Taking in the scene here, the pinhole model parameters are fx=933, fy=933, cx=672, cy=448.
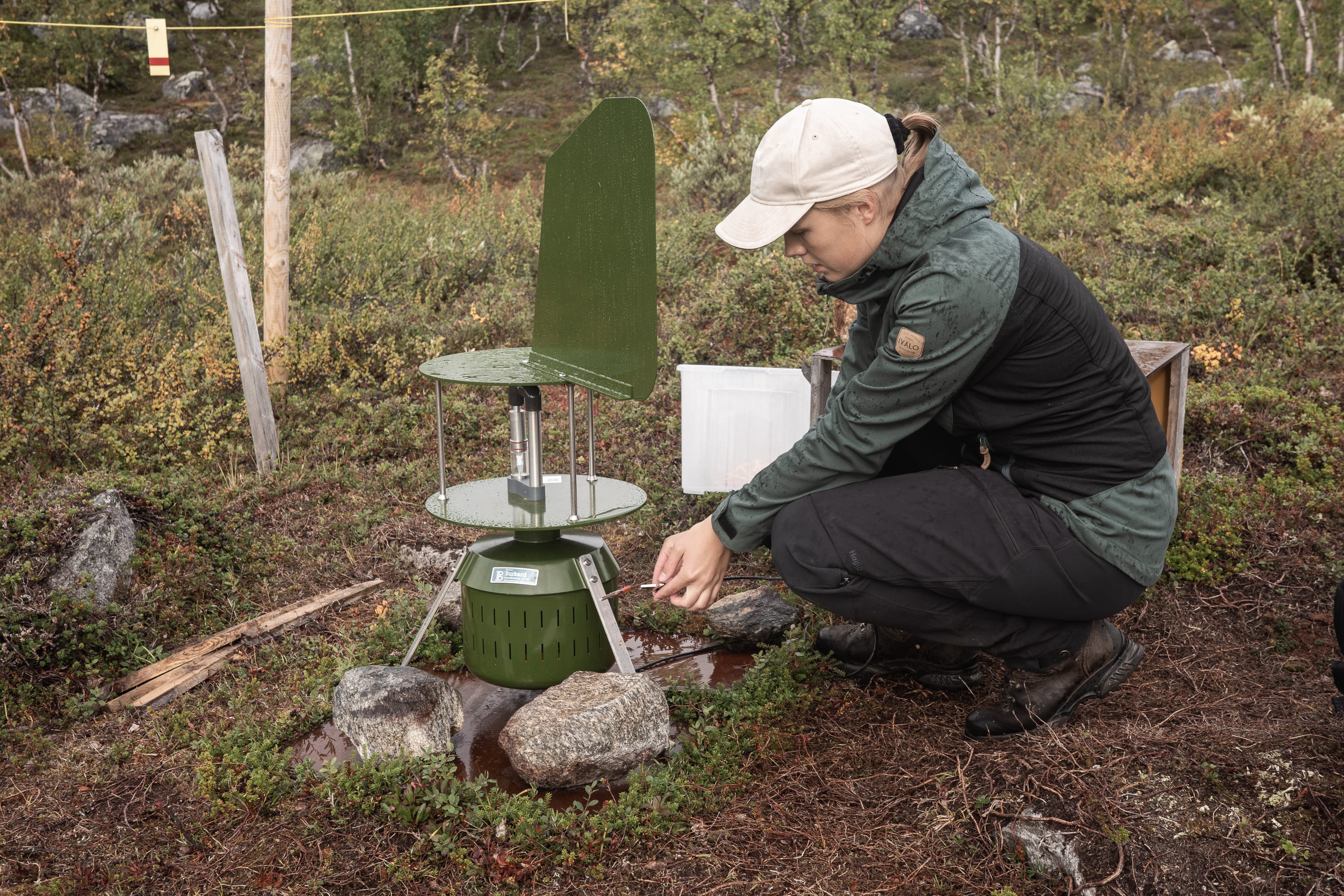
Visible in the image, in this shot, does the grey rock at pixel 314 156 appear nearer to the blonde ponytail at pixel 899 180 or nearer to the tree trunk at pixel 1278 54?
the tree trunk at pixel 1278 54

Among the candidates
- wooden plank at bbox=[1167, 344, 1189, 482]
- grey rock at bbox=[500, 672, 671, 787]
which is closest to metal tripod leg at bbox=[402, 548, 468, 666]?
grey rock at bbox=[500, 672, 671, 787]

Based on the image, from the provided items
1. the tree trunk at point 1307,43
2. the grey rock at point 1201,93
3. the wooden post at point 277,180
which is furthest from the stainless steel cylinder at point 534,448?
the grey rock at point 1201,93

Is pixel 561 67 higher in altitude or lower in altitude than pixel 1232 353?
higher

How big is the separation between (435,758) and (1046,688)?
166cm

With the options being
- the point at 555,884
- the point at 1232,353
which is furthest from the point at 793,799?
the point at 1232,353

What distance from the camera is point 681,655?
3.31 metres

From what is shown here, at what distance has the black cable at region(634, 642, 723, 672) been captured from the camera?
127 inches

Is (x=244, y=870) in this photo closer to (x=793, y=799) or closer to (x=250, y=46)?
(x=793, y=799)

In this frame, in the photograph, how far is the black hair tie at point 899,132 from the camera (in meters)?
2.32

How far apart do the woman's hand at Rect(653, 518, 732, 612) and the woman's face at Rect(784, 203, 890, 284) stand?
72 centimetres

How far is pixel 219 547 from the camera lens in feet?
12.9

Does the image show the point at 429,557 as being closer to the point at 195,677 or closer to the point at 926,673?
the point at 195,677

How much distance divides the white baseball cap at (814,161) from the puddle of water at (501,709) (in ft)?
4.89

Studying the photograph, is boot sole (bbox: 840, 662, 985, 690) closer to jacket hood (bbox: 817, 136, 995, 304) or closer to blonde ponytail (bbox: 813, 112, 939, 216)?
jacket hood (bbox: 817, 136, 995, 304)
